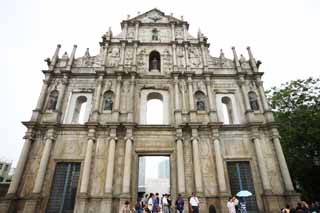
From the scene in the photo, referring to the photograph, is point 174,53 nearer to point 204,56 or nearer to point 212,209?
point 204,56

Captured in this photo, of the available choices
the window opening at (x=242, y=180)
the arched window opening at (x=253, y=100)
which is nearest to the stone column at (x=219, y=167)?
the window opening at (x=242, y=180)

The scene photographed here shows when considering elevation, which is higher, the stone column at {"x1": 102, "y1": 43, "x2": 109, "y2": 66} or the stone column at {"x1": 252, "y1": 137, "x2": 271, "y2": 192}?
the stone column at {"x1": 102, "y1": 43, "x2": 109, "y2": 66}

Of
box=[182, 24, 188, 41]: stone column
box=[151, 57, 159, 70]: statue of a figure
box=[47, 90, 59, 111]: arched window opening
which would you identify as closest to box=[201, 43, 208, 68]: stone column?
box=[182, 24, 188, 41]: stone column

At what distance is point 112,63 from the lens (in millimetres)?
15609

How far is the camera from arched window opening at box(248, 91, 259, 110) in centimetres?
1372

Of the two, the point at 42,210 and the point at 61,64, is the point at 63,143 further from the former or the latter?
the point at 61,64

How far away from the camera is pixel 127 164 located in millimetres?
11242

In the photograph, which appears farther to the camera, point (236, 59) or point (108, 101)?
point (236, 59)

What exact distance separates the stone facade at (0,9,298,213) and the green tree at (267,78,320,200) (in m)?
5.34

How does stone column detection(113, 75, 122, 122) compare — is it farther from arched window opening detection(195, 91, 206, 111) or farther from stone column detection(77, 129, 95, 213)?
arched window opening detection(195, 91, 206, 111)

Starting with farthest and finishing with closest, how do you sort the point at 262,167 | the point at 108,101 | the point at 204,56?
1. the point at 204,56
2. the point at 108,101
3. the point at 262,167

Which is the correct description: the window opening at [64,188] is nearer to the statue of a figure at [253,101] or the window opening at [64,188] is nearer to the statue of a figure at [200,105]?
the statue of a figure at [200,105]

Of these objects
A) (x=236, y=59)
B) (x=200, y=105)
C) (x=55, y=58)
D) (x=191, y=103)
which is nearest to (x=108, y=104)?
(x=191, y=103)

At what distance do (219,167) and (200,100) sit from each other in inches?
185
